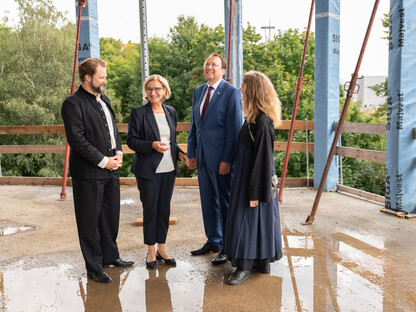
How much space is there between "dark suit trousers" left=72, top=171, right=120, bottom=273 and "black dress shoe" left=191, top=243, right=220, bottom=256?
2.28 ft

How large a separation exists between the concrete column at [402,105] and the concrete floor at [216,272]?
0.39 meters

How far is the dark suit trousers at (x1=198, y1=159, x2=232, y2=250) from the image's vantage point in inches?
133

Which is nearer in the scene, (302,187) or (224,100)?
(224,100)

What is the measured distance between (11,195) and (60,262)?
354cm

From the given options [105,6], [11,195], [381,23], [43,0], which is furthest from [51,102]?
[381,23]

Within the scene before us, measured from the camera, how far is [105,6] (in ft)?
92.2

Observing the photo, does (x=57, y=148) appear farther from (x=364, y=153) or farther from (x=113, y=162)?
(x=364, y=153)

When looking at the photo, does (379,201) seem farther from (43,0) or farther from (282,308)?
(43,0)

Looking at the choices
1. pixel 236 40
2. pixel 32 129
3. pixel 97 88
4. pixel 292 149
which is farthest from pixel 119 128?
pixel 97 88

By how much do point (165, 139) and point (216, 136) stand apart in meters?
0.42

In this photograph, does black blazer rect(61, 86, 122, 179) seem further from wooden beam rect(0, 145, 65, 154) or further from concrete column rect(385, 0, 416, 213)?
wooden beam rect(0, 145, 65, 154)

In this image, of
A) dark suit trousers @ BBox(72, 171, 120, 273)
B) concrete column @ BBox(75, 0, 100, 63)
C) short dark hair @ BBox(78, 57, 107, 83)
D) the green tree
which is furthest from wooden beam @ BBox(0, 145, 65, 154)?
the green tree

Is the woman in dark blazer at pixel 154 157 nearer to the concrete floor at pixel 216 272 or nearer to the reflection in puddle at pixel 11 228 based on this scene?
the concrete floor at pixel 216 272

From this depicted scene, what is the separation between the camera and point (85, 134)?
9.57 feet
